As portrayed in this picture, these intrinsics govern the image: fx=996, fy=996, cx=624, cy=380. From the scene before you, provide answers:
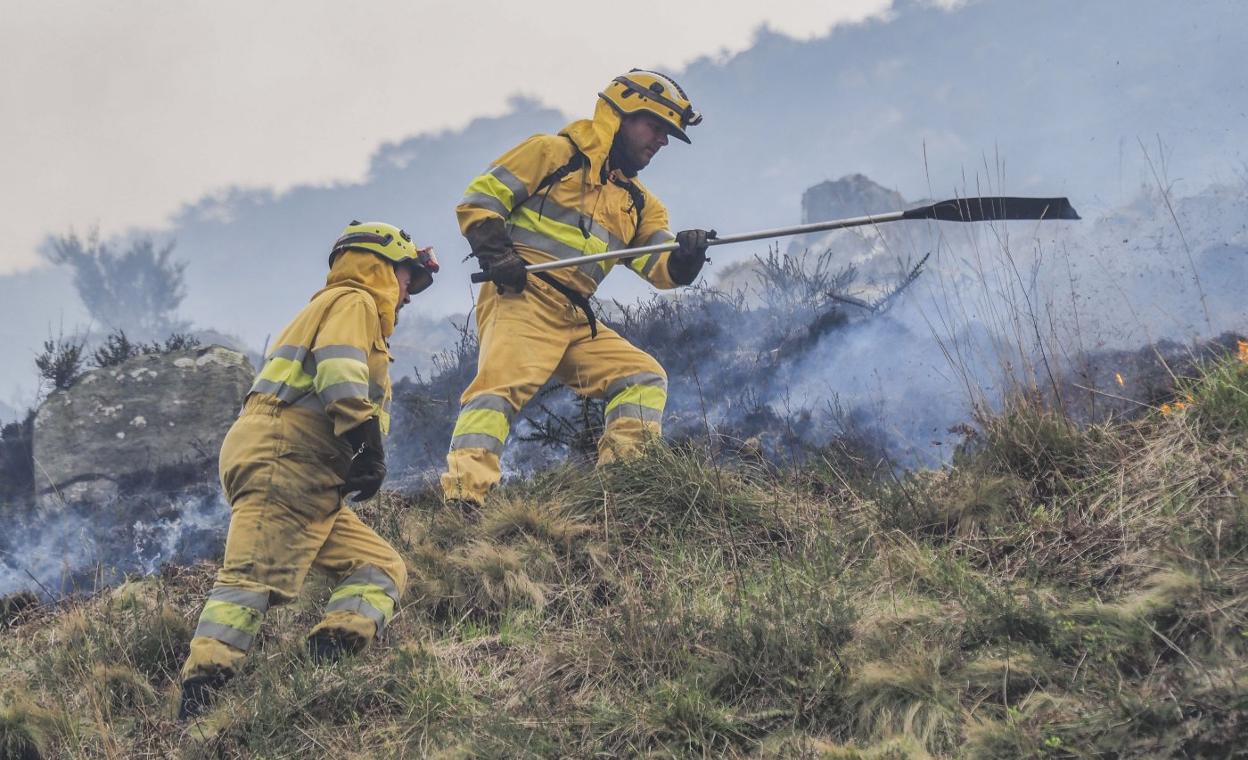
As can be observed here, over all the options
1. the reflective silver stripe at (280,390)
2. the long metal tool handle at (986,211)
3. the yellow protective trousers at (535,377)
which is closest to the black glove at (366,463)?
the reflective silver stripe at (280,390)

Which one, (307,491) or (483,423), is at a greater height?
(483,423)

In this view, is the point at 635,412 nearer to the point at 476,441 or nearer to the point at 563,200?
the point at 476,441

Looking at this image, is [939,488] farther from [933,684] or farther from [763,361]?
[763,361]

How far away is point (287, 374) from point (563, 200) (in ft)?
6.86

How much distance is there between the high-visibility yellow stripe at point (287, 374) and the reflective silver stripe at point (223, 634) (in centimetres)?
98

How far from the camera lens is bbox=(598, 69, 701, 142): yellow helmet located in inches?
220

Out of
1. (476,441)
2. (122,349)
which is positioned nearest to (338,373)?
(476,441)

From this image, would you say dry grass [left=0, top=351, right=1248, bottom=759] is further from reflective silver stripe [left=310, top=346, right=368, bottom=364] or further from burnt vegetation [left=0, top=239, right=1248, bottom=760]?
Answer: reflective silver stripe [left=310, top=346, right=368, bottom=364]

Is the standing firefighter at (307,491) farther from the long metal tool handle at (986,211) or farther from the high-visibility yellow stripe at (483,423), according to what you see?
the long metal tool handle at (986,211)

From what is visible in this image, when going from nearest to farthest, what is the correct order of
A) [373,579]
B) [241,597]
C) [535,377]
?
[241,597] < [373,579] < [535,377]

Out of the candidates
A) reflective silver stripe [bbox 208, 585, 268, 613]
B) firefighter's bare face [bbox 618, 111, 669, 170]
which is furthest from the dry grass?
firefighter's bare face [bbox 618, 111, 669, 170]

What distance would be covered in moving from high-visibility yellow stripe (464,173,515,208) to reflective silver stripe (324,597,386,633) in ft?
7.67

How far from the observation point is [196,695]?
3701 millimetres

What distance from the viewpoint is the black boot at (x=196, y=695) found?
3.68m
